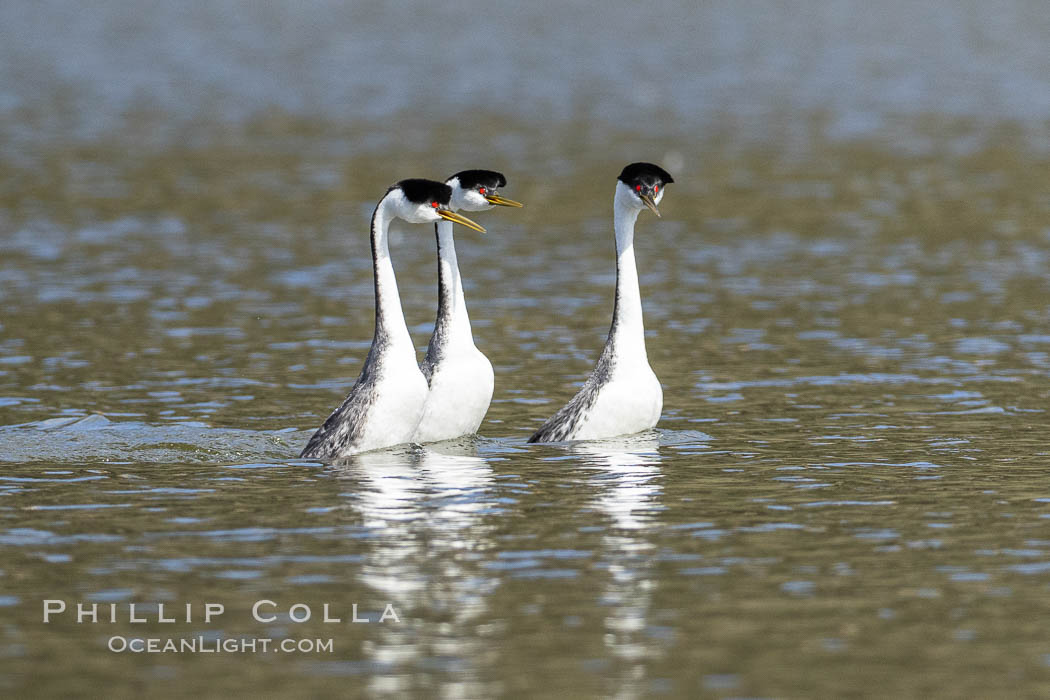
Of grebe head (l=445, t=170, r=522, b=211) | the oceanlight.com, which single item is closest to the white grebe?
grebe head (l=445, t=170, r=522, b=211)

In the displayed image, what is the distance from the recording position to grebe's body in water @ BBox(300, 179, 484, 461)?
1562 centimetres

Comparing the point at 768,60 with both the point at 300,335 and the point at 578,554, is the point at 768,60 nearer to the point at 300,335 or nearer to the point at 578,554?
the point at 300,335

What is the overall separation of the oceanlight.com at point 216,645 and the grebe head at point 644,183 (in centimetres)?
732

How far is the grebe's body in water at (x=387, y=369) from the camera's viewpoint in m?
15.6

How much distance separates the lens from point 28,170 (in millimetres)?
39562

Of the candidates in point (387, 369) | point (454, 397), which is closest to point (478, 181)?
point (454, 397)

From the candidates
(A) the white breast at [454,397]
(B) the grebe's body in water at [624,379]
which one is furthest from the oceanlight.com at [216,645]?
(B) the grebe's body in water at [624,379]

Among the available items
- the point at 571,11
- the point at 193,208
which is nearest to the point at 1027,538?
the point at 193,208

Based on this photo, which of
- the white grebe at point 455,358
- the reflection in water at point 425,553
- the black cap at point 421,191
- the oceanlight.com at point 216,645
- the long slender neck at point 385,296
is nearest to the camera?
the reflection in water at point 425,553

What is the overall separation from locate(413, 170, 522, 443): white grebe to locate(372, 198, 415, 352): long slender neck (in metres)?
0.98

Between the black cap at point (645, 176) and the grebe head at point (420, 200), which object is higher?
the black cap at point (645, 176)

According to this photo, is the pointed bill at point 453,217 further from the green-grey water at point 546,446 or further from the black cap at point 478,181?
the green-grey water at point 546,446

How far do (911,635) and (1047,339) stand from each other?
39.7ft

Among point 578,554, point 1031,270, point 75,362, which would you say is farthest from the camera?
point 1031,270
